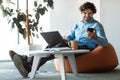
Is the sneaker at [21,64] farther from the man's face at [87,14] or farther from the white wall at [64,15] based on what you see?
the white wall at [64,15]

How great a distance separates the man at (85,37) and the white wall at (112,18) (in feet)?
6.29

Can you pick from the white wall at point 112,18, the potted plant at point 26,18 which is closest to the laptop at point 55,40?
the potted plant at point 26,18

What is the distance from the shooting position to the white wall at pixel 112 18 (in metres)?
6.29

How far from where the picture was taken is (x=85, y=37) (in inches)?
170

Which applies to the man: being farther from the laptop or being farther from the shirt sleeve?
the laptop

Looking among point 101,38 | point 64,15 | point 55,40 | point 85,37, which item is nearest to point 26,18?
point 64,15

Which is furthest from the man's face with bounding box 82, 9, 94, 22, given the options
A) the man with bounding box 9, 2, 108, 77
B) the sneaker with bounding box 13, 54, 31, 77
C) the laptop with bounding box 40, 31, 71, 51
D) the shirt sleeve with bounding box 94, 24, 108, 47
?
the sneaker with bounding box 13, 54, 31, 77

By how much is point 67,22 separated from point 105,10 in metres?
1.14

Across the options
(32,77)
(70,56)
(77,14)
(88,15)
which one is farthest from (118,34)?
(32,77)

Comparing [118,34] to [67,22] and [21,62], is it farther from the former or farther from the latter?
[21,62]

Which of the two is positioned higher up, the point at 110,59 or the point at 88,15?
the point at 88,15

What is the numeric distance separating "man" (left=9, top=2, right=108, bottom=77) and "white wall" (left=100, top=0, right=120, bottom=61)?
1.92m

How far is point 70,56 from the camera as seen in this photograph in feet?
12.5

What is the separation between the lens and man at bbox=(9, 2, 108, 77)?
12.4 feet
